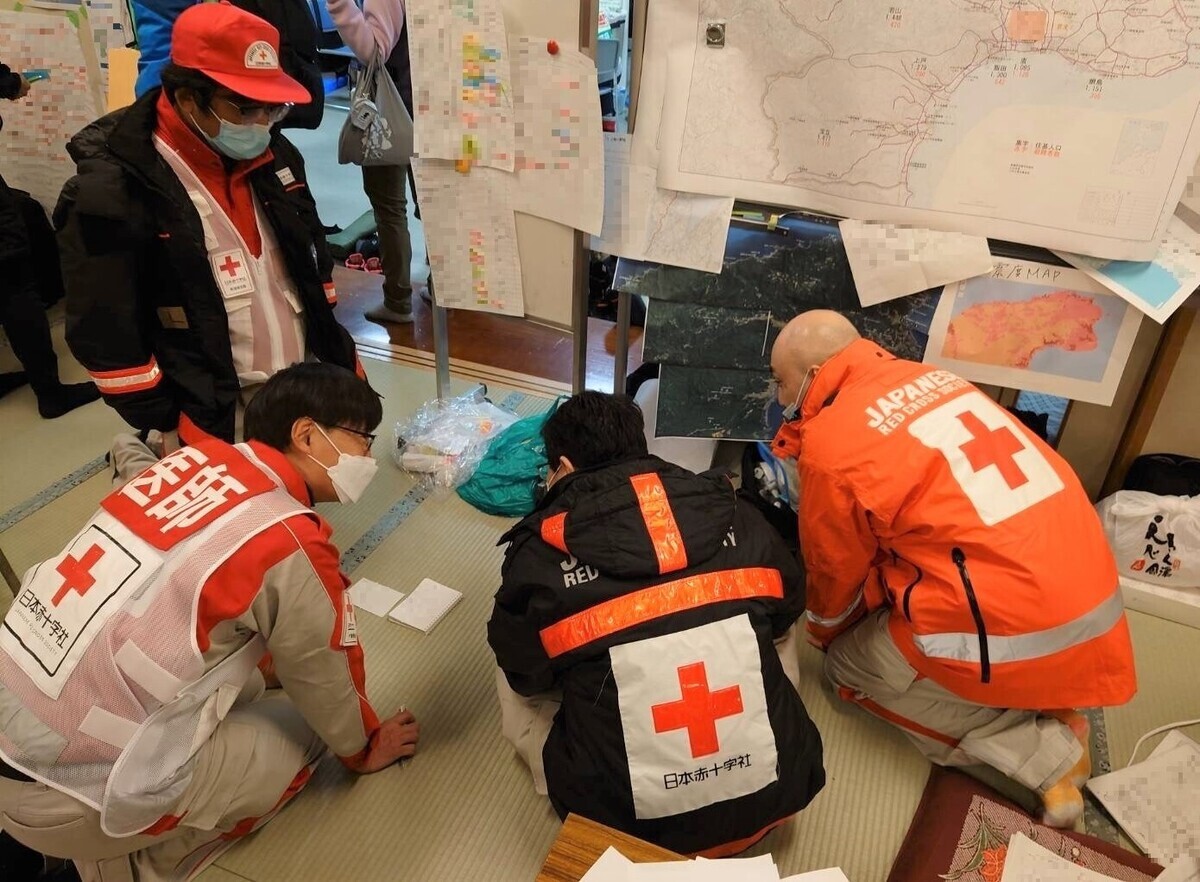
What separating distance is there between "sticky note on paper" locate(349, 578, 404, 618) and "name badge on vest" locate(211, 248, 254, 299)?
0.82m

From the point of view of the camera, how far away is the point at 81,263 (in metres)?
1.76

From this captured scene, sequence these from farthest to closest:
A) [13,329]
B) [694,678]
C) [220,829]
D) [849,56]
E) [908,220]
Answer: [13,329] → [908,220] → [849,56] → [220,829] → [694,678]

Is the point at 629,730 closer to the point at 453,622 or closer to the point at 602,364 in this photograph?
the point at 453,622

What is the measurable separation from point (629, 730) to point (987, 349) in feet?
4.65

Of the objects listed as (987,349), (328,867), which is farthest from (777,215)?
(328,867)

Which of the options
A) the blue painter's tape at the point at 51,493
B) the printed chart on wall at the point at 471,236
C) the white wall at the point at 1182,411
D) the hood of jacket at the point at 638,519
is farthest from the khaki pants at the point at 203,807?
the white wall at the point at 1182,411

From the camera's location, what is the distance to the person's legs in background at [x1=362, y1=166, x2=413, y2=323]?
3.26m

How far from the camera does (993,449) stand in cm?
155

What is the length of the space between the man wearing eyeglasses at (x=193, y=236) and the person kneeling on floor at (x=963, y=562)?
52.5 inches

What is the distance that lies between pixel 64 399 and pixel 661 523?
257cm

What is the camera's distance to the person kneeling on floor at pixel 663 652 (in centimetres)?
136

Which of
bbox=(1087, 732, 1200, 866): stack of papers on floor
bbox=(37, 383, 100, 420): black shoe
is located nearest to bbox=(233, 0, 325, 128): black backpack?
bbox=(37, 383, 100, 420): black shoe

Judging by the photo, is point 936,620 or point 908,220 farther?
point 908,220

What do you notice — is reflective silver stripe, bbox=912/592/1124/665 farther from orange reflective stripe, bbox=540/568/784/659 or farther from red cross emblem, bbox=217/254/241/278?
red cross emblem, bbox=217/254/241/278
